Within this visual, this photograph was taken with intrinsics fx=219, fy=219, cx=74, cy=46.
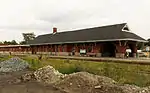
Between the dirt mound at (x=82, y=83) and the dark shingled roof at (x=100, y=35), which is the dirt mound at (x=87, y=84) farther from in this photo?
the dark shingled roof at (x=100, y=35)

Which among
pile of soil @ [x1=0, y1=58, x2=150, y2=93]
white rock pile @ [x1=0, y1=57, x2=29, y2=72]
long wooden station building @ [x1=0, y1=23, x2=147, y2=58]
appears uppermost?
long wooden station building @ [x1=0, y1=23, x2=147, y2=58]

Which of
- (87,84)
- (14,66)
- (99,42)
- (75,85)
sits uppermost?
(99,42)

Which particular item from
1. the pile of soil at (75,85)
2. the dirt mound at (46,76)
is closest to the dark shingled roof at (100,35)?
the dirt mound at (46,76)

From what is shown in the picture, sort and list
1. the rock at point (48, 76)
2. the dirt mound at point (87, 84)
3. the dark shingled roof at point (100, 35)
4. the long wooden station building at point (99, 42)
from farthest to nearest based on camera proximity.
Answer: the dark shingled roof at point (100, 35)
the long wooden station building at point (99, 42)
the rock at point (48, 76)
the dirt mound at point (87, 84)

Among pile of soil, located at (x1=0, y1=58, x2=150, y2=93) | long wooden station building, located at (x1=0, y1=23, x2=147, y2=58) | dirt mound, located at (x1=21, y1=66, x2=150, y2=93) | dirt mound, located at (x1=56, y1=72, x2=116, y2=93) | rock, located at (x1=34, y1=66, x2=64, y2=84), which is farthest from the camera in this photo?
long wooden station building, located at (x1=0, y1=23, x2=147, y2=58)

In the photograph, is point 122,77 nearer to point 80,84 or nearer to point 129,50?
point 80,84

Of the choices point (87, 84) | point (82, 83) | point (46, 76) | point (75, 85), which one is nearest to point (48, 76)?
point (46, 76)

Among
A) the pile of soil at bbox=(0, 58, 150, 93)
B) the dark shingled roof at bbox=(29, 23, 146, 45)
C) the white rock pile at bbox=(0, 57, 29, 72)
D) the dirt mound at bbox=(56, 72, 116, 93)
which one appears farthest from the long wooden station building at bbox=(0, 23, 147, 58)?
the dirt mound at bbox=(56, 72, 116, 93)

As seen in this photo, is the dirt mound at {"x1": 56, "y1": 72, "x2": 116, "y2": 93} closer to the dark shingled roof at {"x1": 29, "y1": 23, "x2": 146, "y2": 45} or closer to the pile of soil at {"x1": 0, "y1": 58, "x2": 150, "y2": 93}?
the pile of soil at {"x1": 0, "y1": 58, "x2": 150, "y2": 93}

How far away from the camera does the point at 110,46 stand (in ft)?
136

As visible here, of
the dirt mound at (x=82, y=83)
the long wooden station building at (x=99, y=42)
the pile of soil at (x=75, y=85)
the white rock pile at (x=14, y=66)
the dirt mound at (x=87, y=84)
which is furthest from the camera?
the long wooden station building at (x=99, y=42)

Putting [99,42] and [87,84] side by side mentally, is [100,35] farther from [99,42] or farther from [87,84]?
[87,84]

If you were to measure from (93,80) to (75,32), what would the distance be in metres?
37.3

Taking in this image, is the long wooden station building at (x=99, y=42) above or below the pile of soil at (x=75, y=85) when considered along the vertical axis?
above
